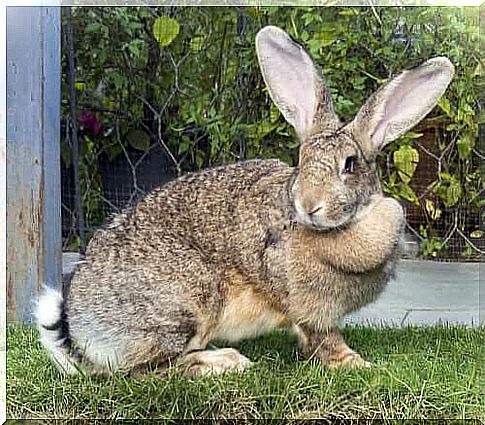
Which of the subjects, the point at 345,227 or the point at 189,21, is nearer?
the point at 345,227

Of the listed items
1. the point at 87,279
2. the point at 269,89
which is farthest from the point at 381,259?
the point at 87,279

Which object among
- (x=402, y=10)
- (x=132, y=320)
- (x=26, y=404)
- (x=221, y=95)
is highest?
(x=402, y=10)

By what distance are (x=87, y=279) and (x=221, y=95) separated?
31 centimetres

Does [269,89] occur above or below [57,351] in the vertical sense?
above

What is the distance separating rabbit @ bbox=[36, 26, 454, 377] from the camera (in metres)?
1.18

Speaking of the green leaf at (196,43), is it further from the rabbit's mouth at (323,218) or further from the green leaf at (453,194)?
the green leaf at (453,194)

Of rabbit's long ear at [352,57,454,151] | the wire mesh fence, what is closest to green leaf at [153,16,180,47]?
the wire mesh fence

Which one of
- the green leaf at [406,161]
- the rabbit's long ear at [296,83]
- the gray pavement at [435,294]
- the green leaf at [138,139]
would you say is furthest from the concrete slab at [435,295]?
the green leaf at [138,139]

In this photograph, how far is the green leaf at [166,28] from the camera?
4.24ft

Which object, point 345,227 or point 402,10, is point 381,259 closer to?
point 345,227

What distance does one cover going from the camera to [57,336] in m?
1.25

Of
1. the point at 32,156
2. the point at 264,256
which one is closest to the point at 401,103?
the point at 264,256

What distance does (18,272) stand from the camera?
131 centimetres

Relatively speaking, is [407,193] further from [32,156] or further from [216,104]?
[32,156]
